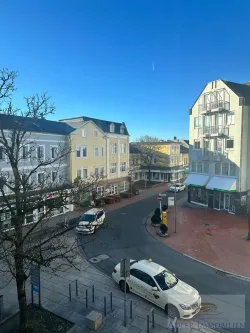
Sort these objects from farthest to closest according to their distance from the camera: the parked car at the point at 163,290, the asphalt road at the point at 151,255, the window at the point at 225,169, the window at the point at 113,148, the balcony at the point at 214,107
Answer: the window at the point at 113,148 → the window at the point at 225,169 → the balcony at the point at 214,107 → the asphalt road at the point at 151,255 → the parked car at the point at 163,290

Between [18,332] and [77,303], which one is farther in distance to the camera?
[77,303]

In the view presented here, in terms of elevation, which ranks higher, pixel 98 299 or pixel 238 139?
pixel 238 139

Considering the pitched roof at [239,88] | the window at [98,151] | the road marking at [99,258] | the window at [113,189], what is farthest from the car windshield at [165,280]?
the window at [113,189]

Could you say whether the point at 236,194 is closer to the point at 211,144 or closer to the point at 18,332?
the point at 211,144

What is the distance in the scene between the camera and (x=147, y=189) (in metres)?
47.1

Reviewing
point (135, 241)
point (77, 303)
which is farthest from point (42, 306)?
point (135, 241)

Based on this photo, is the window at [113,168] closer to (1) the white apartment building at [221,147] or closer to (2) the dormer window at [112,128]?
(2) the dormer window at [112,128]

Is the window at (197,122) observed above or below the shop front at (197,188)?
above

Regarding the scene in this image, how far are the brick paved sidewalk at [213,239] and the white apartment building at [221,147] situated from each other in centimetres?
275

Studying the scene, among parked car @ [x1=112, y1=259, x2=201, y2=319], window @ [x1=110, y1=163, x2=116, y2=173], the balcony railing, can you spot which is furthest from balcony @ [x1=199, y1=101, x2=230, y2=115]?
parked car @ [x1=112, y1=259, x2=201, y2=319]

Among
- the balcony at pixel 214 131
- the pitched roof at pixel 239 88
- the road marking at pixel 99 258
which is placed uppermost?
the pitched roof at pixel 239 88

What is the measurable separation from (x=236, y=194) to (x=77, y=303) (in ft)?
75.3

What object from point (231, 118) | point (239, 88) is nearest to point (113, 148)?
point (231, 118)

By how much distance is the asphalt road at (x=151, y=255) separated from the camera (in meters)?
12.2
